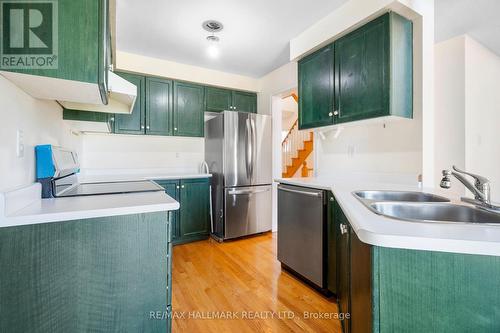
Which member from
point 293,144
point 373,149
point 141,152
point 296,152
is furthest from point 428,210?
point 293,144

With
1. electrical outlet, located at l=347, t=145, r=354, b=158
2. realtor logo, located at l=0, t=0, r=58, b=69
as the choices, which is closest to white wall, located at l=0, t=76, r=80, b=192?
realtor logo, located at l=0, t=0, r=58, b=69

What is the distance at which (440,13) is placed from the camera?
230 centimetres

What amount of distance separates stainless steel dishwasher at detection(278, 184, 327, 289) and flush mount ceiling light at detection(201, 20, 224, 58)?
6.01ft

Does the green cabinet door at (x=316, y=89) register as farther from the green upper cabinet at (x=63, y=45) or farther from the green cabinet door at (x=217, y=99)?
the green upper cabinet at (x=63, y=45)

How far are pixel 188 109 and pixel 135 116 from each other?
74cm

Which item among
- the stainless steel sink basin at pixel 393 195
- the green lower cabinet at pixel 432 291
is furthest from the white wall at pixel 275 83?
the green lower cabinet at pixel 432 291

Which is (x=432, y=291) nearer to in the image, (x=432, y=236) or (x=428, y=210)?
(x=432, y=236)

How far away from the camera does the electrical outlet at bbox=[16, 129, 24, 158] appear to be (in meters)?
1.06

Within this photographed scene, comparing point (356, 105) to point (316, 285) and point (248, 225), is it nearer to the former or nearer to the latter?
point (316, 285)

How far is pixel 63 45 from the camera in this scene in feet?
3.19

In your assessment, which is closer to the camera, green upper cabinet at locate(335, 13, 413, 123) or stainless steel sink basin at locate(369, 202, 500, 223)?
stainless steel sink basin at locate(369, 202, 500, 223)

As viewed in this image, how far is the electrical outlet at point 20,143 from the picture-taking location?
41.6 inches

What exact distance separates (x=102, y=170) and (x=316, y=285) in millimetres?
2959

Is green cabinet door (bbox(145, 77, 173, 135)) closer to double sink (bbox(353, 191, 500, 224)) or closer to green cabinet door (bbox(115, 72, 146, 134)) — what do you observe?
green cabinet door (bbox(115, 72, 146, 134))
